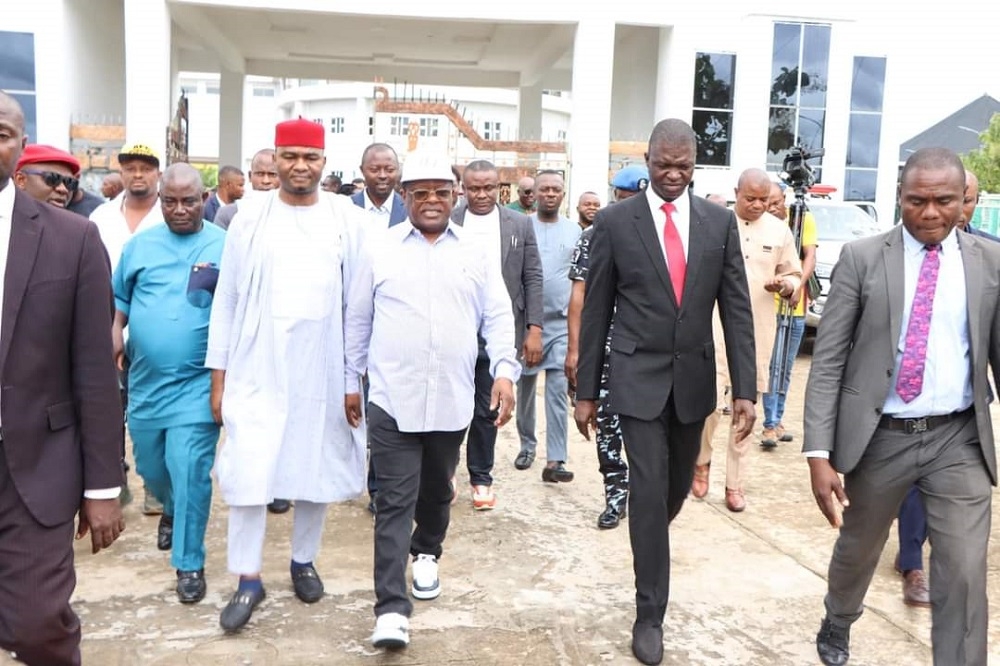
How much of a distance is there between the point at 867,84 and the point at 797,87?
7.37ft

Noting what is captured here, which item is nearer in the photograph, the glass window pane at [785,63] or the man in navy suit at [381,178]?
the man in navy suit at [381,178]

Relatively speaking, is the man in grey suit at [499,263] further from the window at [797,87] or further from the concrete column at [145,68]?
the window at [797,87]

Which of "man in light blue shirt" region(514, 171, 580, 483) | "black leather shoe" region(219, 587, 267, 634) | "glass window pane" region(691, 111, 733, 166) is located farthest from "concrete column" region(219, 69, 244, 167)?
"black leather shoe" region(219, 587, 267, 634)

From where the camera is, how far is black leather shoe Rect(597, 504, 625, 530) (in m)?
5.79

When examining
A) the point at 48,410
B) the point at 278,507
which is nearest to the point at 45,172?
the point at 278,507

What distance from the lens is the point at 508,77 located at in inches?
1247

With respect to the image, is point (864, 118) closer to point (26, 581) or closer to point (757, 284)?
point (757, 284)

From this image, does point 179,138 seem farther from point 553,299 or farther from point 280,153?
point 280,153

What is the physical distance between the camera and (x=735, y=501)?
20.6 feet

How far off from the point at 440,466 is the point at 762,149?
21.2 m

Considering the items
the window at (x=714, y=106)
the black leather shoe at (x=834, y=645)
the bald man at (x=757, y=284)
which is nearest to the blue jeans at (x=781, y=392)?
the bald man at (x=757, y=284)

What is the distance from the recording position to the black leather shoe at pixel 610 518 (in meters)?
5.79

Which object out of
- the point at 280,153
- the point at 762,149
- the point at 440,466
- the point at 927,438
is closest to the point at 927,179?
the point at 927,438

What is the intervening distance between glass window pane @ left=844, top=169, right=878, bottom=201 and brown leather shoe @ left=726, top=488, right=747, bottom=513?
2079 cm
